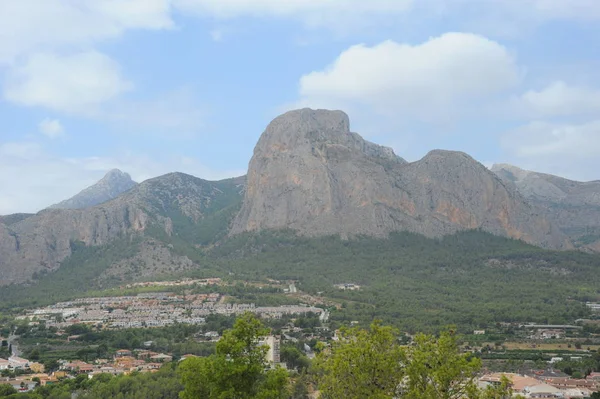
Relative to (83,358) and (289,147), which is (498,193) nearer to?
(289,147)

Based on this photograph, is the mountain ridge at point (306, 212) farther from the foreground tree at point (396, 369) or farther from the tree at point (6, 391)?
the foreground tree at point (396, 369)

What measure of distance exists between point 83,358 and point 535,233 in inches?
5039

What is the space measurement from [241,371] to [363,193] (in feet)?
472

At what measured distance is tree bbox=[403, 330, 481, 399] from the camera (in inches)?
1047

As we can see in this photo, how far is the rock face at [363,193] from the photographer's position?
170 metres

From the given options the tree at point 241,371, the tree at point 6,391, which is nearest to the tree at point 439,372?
the tree at point 241,371

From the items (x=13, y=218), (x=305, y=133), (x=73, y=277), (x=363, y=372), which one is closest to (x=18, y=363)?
(x=363, y=372)

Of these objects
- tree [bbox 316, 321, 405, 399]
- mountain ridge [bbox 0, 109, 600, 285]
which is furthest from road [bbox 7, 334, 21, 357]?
tree [bbox 316, 321, 405, 399]

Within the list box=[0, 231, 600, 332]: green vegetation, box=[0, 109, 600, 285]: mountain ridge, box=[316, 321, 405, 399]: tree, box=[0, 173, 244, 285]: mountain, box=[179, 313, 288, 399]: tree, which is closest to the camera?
box=[316, 321, 405, 399]: tree

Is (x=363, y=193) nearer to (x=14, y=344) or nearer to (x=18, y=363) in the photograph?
(x=14, y=344)

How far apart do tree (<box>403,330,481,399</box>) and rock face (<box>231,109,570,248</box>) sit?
13688 centimetres

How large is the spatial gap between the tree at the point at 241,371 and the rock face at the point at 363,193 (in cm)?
13508

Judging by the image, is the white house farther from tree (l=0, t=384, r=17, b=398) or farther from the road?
tree (l=0, t=384, r=17, b=398)

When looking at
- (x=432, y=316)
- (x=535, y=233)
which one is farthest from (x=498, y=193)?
(x=432, y=316)
